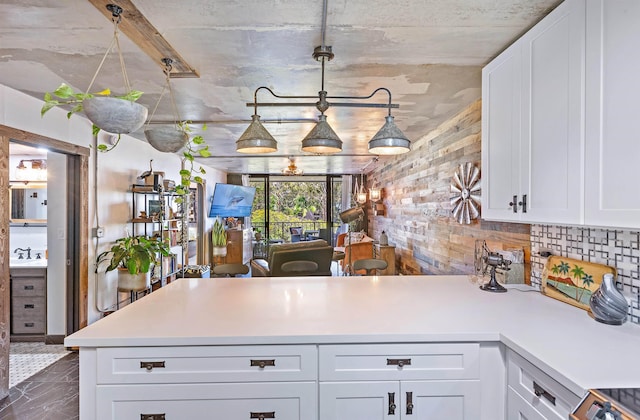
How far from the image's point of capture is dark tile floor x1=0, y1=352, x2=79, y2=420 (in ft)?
7.92

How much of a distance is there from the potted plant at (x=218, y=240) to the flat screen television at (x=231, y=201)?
0.41 metres

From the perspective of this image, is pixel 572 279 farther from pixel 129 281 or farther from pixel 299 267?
pixel 129 281

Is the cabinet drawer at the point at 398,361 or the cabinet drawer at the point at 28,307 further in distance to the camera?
the cabinet drawer at the point at 28,307

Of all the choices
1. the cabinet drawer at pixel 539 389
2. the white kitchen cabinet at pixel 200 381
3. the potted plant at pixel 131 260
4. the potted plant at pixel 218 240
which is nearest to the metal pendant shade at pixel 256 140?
the white kitchen cabinet at pixel 200 381

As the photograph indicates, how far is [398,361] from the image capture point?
1426 mm

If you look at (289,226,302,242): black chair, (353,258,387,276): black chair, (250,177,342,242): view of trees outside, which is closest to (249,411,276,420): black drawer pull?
(353,258,387,276): black chair

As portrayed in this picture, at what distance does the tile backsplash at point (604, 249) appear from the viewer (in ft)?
4.87

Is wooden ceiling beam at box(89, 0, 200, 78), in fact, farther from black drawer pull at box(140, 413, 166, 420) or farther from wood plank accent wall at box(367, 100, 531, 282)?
wood plank accent wall at box(367, 100, 531, 282)

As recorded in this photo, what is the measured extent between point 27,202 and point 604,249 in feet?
18.7

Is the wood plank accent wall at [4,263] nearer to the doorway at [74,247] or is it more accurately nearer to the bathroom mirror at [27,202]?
the doorway at [74,247]

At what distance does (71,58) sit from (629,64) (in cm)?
286

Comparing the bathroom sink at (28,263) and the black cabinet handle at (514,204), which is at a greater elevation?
the black cabinet handle at (514,204)

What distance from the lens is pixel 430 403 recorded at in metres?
1.44

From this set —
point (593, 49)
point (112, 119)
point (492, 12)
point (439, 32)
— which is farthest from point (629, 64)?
point (112, 119)
